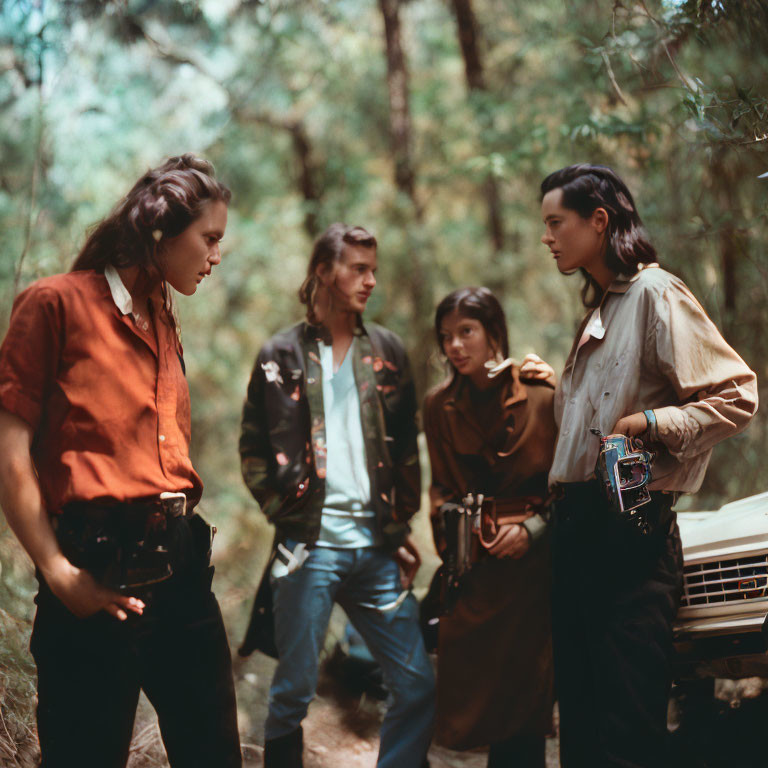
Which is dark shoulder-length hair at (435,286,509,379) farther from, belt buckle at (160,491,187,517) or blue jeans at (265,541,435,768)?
belt buckle at (160,491,187,517)

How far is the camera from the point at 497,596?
3.49 m

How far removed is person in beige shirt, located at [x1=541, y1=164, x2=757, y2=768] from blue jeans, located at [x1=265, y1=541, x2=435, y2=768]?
636 millimetres

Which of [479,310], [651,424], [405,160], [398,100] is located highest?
[398,100]

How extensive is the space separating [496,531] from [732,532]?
94cm

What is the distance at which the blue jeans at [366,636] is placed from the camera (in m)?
3.15

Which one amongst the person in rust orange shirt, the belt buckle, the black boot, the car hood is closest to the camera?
the person in rust orange shirt

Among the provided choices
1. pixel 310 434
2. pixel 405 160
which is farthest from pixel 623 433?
pixel 405 160

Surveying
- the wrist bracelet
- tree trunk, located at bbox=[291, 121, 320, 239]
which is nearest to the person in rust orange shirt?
the wrist bracelet

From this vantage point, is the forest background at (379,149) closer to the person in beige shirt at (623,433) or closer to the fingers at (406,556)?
the person in beige shirt at (623,433)

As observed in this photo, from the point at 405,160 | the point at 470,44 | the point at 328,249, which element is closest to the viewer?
the point at 328,249

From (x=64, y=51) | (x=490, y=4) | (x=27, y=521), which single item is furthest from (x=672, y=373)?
(x=490, y=4)

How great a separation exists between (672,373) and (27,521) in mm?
1984

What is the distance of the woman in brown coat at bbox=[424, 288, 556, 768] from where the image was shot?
3416 mm

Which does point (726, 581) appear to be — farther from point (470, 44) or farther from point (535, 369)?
point (470, 44)
